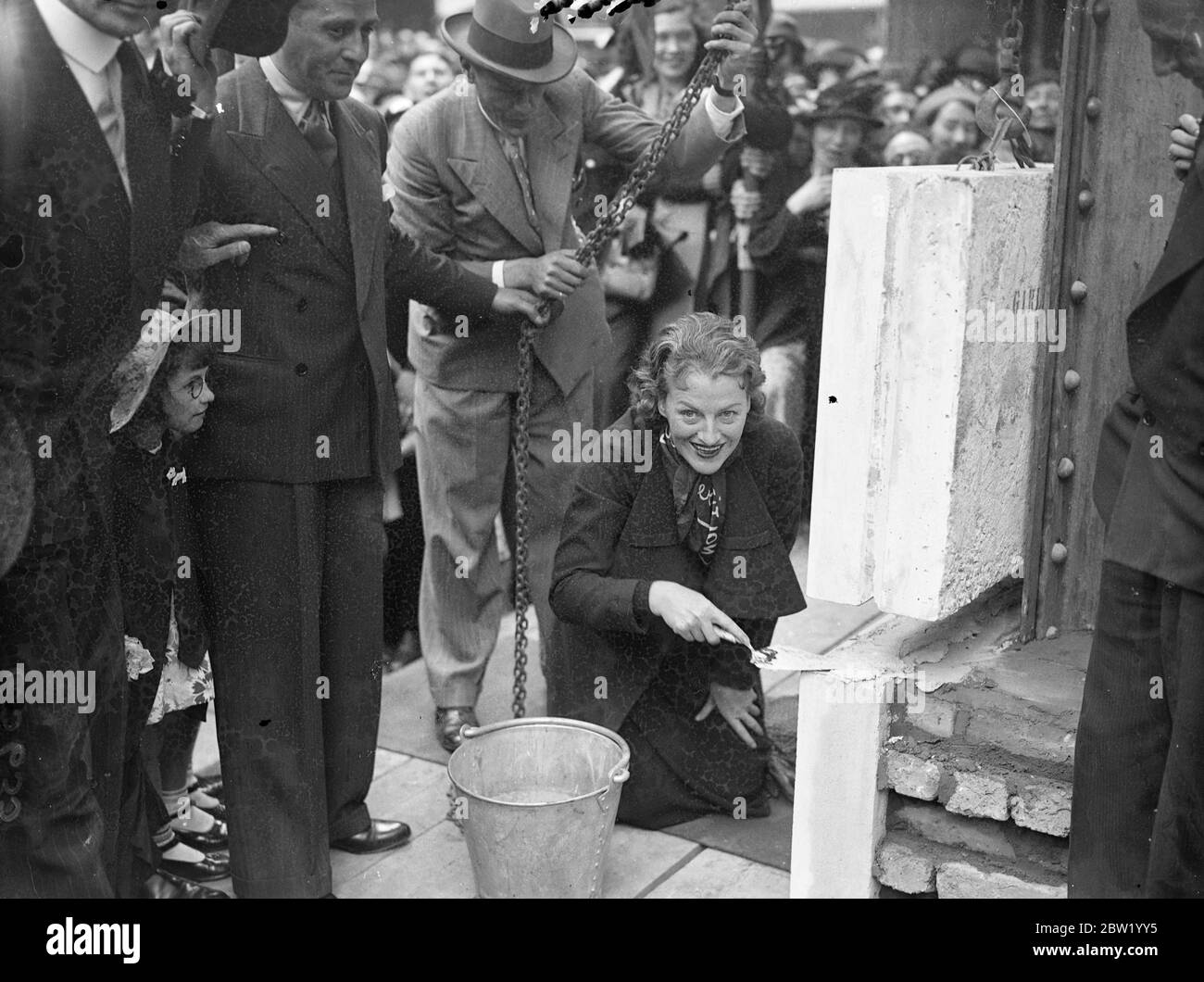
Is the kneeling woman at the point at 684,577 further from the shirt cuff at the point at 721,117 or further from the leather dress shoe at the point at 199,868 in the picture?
the leather dress shoe at the point at 199,868

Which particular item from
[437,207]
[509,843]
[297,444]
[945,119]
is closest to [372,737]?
[509,843]

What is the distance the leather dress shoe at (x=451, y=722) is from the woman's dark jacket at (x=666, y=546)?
61 cm

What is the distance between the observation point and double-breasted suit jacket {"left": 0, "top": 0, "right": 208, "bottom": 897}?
2461 millimetres

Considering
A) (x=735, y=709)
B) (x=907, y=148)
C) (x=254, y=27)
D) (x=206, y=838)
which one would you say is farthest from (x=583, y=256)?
(x=907, y=148)

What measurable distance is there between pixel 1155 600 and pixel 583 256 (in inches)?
58.3

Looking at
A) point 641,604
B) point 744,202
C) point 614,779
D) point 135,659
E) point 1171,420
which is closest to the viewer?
point 1171,420

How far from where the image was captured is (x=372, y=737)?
3.20 meters

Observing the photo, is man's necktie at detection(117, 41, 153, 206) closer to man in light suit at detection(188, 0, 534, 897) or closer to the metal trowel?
man in light suit at detection(188, 0, 534, 897)

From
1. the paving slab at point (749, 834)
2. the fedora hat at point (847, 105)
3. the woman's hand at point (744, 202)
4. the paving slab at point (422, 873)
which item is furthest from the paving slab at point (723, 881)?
the fedora hat at point (847, 105)

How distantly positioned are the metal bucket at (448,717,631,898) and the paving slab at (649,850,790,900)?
7.8 inches

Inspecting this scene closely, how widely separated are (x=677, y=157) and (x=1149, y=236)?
1199 millimetres

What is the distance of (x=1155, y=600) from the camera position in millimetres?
2461

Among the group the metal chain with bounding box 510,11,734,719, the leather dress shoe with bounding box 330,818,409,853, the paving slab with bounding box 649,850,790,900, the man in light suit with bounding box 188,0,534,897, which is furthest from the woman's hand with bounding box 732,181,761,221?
the leather dress shoe with bounding box 330,818,409,853

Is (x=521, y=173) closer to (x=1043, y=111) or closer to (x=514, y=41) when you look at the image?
(x=514, y=41)
